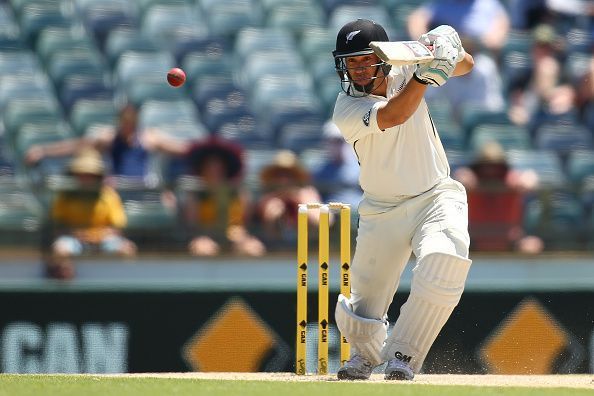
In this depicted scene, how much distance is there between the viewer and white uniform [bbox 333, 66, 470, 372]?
593 cm

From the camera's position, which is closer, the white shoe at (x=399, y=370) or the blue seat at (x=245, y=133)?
the white shoe at (x=399, y=370)

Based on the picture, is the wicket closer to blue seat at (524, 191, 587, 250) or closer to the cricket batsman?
the cricket batsman

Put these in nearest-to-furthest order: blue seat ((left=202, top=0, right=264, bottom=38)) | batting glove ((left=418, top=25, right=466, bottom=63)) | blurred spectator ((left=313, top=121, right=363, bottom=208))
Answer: batting glove ((left=418, top=25, right=466, bottom=63)) → blurred spectator ((left=313, top=121, right=363, bottom=208)) → blue seat ((left=202, top=0, right=264, bottom=38))

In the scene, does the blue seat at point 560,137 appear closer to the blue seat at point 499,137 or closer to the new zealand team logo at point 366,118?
the blue seat at point 499,137

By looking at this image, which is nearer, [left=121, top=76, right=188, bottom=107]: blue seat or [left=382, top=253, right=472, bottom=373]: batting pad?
[left=382, top=253, right=472, bottom=373]: batting pad

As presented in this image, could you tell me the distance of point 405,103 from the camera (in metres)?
5.68

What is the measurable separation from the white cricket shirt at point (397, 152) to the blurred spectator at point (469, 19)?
16.9ft

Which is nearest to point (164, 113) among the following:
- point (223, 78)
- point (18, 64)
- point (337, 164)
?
point (223, 78)

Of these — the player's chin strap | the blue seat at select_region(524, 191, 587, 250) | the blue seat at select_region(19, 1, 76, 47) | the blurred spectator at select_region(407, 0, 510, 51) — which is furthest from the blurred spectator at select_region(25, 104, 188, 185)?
the player's chin strap

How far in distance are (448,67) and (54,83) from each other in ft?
18.7

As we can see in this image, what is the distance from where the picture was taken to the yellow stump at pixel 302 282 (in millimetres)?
6621

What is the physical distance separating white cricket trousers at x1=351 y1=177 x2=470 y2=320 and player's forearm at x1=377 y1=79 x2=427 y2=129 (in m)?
0.53

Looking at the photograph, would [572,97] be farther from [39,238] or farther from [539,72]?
[39,238]

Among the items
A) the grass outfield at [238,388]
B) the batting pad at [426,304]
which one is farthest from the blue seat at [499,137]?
the batting pad at [426,304]
